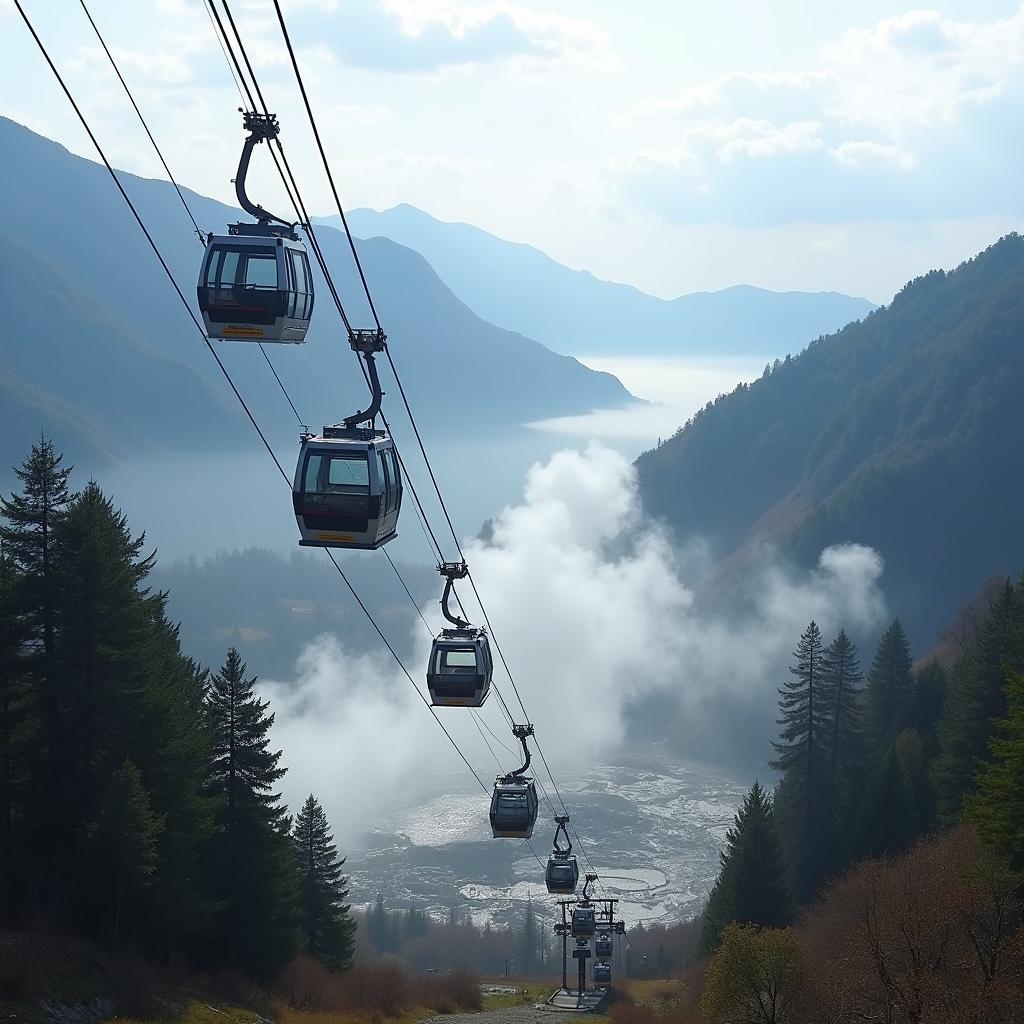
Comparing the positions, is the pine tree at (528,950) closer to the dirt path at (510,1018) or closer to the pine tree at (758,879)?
the pine tree at (758,879)

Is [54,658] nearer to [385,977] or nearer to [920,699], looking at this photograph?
[385,977]

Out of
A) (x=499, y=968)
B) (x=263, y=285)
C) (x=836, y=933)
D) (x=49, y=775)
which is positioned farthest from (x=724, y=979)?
(x=499, y=968)

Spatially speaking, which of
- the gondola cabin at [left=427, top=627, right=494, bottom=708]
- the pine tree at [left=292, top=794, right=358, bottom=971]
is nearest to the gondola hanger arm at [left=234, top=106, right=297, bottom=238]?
the gondola cabin at [left=427, top=627, right=494, bottom=708]

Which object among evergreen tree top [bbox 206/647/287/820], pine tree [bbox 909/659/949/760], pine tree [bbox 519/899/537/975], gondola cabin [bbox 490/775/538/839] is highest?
pine tree [bbox 909/659/949/760]

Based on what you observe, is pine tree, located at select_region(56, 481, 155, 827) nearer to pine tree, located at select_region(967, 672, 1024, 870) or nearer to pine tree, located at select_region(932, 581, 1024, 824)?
pine tree, located at select_region(967, 672, 1024, 870)

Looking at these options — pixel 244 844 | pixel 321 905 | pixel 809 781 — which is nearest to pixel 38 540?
pixel 244 844

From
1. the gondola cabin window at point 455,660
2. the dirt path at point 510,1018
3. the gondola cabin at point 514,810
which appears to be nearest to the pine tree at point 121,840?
the gondola cabin window at point 455,660
